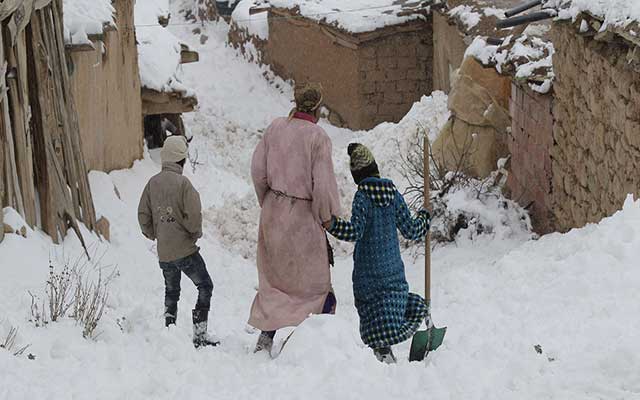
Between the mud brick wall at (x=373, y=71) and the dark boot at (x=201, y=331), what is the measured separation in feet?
41.4

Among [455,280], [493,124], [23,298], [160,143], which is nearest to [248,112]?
[160,143]

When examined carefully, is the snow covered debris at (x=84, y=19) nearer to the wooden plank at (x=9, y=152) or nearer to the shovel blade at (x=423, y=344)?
the wooden plank at (x=9, y=152)

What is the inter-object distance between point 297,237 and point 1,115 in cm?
277

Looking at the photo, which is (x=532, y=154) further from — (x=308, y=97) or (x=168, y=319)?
(x=308, y=97)

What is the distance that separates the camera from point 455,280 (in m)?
8.13

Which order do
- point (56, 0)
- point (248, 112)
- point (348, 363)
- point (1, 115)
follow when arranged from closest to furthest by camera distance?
point (348, 363) < point (1, 115) < point (56, 0) < point (248, 112)

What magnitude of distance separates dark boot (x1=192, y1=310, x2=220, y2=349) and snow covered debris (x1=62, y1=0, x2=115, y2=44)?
409cm

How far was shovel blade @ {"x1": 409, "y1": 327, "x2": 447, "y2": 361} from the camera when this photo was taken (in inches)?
219

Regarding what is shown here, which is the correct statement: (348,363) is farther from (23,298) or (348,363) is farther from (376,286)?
(23,298)

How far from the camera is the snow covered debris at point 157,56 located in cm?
1337

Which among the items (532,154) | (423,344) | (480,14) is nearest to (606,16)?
(423,344)

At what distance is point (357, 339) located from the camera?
5641mm

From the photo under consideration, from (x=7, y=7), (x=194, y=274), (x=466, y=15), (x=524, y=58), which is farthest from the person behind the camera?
(x=466, y=15)

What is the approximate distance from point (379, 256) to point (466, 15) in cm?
1017
